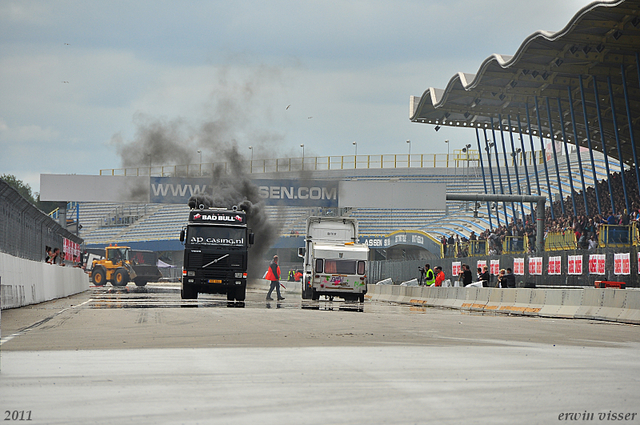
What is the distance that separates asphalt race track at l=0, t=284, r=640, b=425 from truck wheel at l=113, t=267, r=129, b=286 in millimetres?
35911

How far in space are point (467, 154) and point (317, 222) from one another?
146ft

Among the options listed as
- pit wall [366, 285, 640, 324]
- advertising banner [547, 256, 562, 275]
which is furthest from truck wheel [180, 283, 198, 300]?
advertising banner [547, 256, 562, 275]

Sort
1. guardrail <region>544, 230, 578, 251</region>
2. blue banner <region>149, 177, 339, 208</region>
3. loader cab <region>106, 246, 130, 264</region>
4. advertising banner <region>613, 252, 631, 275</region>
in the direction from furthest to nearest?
loader cab <region>106, 246, 130, 264</region> < blue banner <region>149, 177, 339, 208</region> < guardrail <region>544, 230, 578, 251</region> < advertising banner <region>613, 252, 631, 275</region>

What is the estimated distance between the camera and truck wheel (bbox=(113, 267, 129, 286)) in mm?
48625

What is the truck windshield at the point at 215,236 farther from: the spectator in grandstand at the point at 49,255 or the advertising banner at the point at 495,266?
the advertising banner at the point at 495,266

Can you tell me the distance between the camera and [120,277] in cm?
4881

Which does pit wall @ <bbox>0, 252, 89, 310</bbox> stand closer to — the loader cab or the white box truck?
the white box truck

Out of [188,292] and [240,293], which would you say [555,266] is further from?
[188,292]

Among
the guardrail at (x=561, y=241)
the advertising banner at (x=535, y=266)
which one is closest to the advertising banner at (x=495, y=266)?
the guardrail at (x=561, y=241)

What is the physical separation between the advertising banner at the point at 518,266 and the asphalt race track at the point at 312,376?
18956 millimetres

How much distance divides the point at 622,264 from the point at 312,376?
1975 cm

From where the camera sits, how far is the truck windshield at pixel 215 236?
26.9m

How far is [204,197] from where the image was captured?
43.8 meters

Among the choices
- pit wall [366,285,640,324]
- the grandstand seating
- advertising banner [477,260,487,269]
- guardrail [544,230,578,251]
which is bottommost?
pit wall [366,285,640,324]
